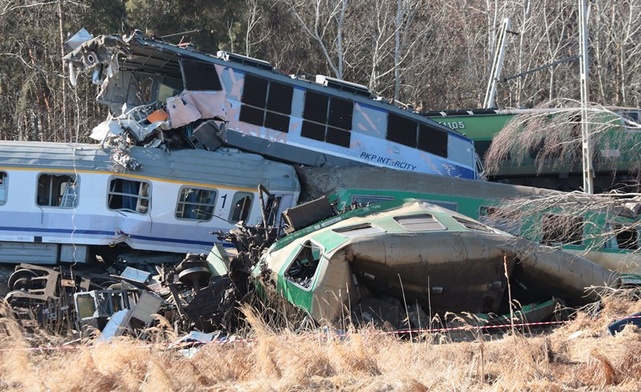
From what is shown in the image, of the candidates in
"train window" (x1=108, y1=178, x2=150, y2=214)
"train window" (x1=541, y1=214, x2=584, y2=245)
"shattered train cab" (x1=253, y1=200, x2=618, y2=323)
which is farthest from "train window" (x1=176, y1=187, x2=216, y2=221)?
"train window" (x1=541, y1=214, x2=584, y2=245)

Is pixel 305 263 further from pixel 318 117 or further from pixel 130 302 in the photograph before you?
pixel 318 117

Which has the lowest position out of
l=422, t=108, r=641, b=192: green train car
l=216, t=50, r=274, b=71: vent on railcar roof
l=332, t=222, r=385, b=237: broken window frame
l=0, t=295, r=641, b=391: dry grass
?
l=0, t=295, r=641, b=391: dry grass

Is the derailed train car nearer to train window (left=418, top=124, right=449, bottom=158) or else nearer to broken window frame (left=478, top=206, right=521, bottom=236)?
broken window frame (left=478, top=206, right=521, bottom=236)

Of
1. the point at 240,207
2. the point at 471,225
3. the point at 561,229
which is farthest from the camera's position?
the point at 240,207

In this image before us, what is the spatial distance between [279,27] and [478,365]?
90.5ft

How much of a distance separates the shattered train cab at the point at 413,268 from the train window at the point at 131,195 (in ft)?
14.0

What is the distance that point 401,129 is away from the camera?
72.0 feet

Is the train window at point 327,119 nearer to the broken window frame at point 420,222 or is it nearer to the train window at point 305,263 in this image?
the broken window frame at point 420,222

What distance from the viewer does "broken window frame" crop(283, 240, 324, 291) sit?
14094mm

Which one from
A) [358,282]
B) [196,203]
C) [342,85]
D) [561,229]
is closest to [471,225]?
[561,229]

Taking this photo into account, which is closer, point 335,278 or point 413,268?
point 335,278

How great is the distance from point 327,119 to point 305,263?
7.39 meters

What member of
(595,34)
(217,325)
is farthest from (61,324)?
(595,34)

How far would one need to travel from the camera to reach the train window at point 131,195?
706 inches
